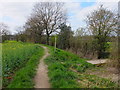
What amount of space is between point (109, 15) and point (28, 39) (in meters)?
20.7

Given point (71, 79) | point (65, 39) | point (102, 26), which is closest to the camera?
point (71, 79)

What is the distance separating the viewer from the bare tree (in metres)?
25.9

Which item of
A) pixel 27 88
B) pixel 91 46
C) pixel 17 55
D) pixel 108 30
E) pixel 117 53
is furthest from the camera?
pixel 91 46

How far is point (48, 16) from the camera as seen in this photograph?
26156mm

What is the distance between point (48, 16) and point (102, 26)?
1563 centimetres

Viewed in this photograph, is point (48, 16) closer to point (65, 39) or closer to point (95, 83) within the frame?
point (65, 39)

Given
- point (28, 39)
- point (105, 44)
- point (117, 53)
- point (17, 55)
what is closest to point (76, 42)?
point (105, 44)

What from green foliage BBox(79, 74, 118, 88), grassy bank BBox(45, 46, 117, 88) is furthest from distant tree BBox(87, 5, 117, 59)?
green foliage BBox(79, 74, 118, 88)

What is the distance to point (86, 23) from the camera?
51.5ft

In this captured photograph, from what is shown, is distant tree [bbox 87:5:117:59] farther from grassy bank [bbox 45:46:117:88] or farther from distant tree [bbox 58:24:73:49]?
grassy bank [bbox 45:46:117:88]

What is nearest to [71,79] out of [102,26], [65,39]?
[102,26]

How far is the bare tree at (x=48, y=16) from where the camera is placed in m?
25.9

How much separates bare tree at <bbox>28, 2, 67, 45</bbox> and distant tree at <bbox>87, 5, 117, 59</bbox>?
13.1 metres

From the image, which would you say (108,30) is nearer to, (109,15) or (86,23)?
(109,15)
